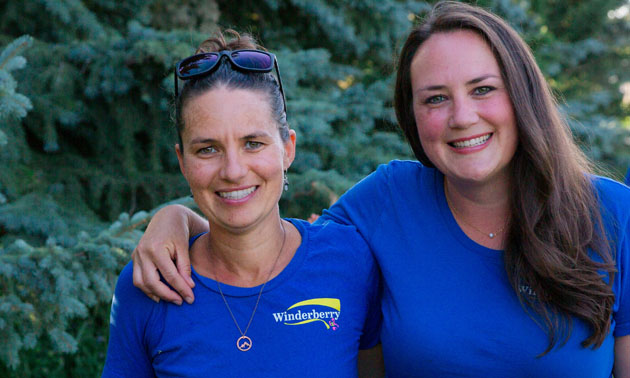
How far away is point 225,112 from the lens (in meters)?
2.05

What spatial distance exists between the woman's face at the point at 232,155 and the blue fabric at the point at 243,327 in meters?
0.27

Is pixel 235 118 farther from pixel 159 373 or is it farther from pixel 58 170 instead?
pixel 58 170

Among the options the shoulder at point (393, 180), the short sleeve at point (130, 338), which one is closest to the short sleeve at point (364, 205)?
the shoulder at point (393, 180)

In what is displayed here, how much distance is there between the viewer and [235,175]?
6.61 ft

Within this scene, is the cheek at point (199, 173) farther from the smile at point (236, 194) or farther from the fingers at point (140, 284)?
the fingers at point (140, 284)

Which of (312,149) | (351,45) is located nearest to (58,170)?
(312,149)

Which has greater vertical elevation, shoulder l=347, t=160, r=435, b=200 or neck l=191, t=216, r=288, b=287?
shoulder l=347, t=160, r=435, b=200

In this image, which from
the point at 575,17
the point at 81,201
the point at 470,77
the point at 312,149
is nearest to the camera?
the point at 470,77

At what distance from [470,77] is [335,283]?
0.91m

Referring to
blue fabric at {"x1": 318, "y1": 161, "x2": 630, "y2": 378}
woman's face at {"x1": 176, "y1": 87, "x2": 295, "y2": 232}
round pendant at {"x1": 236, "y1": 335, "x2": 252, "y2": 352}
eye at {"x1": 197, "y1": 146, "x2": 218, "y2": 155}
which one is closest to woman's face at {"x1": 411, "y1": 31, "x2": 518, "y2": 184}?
blue fabric at {"x1": 318, "y1": 161, "x2": 630, "y2": 378}

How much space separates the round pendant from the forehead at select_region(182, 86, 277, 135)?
708 millimetres

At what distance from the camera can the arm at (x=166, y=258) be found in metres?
2.09

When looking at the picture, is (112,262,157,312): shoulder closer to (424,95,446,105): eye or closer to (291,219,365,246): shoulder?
(291,219,365,246): shoulder

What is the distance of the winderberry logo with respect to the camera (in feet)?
6.93
